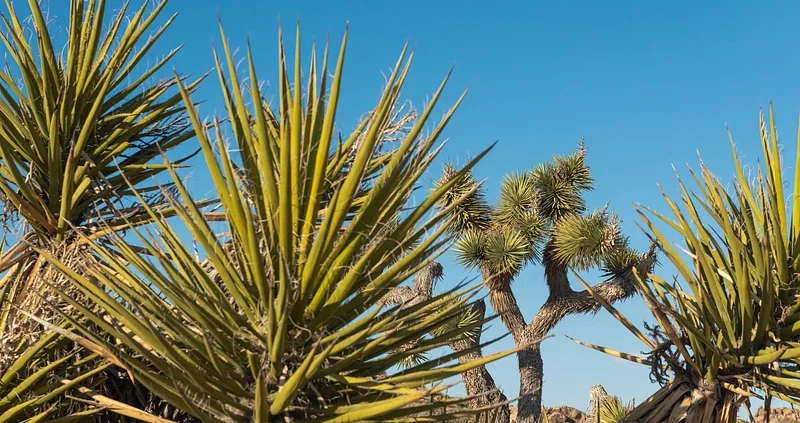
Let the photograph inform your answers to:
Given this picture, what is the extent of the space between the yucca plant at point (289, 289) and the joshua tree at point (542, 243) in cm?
956

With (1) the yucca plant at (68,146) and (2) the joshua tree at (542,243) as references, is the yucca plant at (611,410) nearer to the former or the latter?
(2) the joshua tree at (542,243)

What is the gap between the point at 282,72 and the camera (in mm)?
2666

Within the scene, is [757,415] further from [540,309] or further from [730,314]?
[730,314]

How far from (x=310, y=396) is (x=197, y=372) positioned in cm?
38

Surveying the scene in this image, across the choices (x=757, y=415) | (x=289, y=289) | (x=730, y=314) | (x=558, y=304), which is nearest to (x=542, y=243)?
(x=558, y=304)

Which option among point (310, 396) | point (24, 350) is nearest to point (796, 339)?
point (310, 396)

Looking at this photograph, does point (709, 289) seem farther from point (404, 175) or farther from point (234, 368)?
point (234, 368)

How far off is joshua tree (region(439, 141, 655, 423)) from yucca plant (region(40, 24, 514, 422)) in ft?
31.4

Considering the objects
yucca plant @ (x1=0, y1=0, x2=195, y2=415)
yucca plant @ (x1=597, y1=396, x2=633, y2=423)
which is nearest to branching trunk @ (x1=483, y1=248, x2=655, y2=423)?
yucca plant @ (x1=597, y1=396, x2=633, y2=423)

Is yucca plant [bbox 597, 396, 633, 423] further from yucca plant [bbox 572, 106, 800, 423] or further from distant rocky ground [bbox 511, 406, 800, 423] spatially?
yucca plant [bbox 572, 106, 800, 423]

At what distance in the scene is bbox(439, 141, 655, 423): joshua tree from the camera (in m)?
12.5

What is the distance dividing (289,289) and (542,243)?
442 inches

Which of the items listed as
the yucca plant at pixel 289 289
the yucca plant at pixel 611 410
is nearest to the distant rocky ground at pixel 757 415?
the yucca plant at pixel 611 410

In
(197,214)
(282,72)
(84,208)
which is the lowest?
(197,214)
